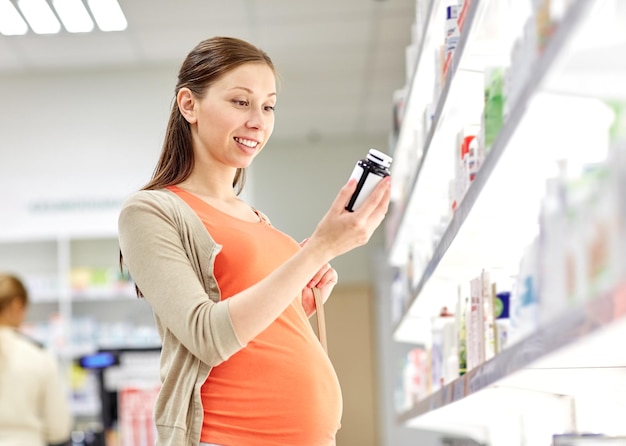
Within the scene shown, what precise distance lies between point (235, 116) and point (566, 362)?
2.72 ft

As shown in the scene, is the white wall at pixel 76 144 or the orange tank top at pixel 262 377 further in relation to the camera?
the white wall at pixel 76 144

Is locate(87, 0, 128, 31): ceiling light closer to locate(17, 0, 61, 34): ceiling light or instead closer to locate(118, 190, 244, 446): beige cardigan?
locate(17, 0, 61, 34): ceiling light

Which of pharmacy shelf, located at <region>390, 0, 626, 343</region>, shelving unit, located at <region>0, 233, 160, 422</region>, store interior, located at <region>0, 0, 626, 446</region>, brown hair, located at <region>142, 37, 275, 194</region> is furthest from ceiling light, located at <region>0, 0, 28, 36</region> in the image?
brown hair, located at <region>142, 37, 275, 194</region>

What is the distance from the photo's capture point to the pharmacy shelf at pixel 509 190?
1.23 m

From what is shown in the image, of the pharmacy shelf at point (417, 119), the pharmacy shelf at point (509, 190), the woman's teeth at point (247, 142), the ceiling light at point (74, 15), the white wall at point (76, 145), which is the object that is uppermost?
the ceiling light at point (74, 15)

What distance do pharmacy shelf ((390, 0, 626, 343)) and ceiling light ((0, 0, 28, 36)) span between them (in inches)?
141

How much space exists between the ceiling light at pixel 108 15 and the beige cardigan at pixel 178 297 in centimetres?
440

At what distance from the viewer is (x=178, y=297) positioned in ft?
5.56

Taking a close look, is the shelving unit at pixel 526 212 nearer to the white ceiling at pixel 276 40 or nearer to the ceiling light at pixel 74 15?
the white ceiling at pixel 276 40

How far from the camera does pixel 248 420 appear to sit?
1.74m

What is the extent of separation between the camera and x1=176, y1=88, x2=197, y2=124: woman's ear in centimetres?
200

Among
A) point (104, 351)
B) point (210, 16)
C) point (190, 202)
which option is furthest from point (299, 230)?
point (190, 202)

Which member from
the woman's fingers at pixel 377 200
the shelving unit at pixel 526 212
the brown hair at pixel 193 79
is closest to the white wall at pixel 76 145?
the shelving unit at pixel 526 212

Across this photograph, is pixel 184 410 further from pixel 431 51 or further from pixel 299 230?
pixel 299 230
